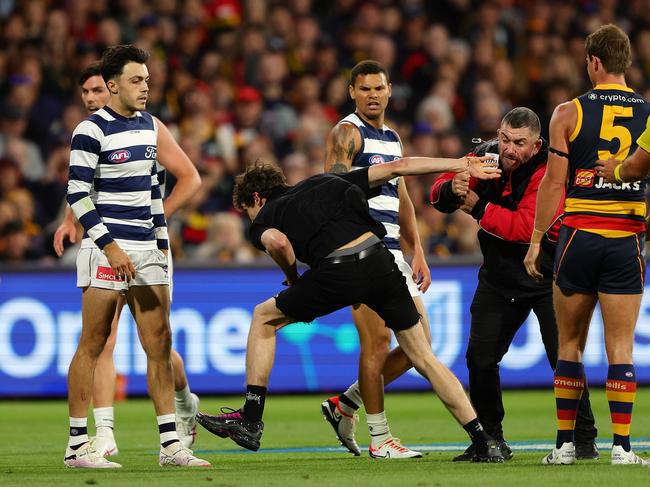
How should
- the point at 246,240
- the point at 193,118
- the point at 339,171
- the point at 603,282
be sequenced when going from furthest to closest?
the point at 193,118 → the point at 246,240 → the point at 339,171 → the point at 603,282

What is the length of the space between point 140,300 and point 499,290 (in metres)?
2.36

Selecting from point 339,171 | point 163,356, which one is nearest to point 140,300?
point 163,356

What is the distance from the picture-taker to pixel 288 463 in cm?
829

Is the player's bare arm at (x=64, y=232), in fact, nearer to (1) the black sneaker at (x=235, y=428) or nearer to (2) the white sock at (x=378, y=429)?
(1) the black sneaker at (x=235, y=428)

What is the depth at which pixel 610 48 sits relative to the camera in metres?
7.46

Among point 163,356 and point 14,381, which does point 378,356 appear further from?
point 14,381

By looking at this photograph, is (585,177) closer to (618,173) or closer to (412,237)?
(618,173)

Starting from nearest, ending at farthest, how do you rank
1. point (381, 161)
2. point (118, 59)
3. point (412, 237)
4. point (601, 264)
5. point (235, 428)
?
1. point (601, 264)
2. point (235, 428)
3. point (118, 59)
4. point (381, 161)
5. point (412, 237)

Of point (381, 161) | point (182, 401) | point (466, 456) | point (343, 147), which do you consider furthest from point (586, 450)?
point (182, 401)

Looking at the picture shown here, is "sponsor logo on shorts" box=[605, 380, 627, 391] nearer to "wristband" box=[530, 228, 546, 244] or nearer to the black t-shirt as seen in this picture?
"wristband" box=[530, 228, 546, 244]

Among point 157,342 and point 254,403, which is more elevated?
point 157,342

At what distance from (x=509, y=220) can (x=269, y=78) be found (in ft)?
30.9

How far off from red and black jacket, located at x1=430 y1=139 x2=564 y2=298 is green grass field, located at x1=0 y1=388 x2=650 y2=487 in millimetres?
1174

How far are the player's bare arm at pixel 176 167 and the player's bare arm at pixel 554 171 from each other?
2.34 meters
